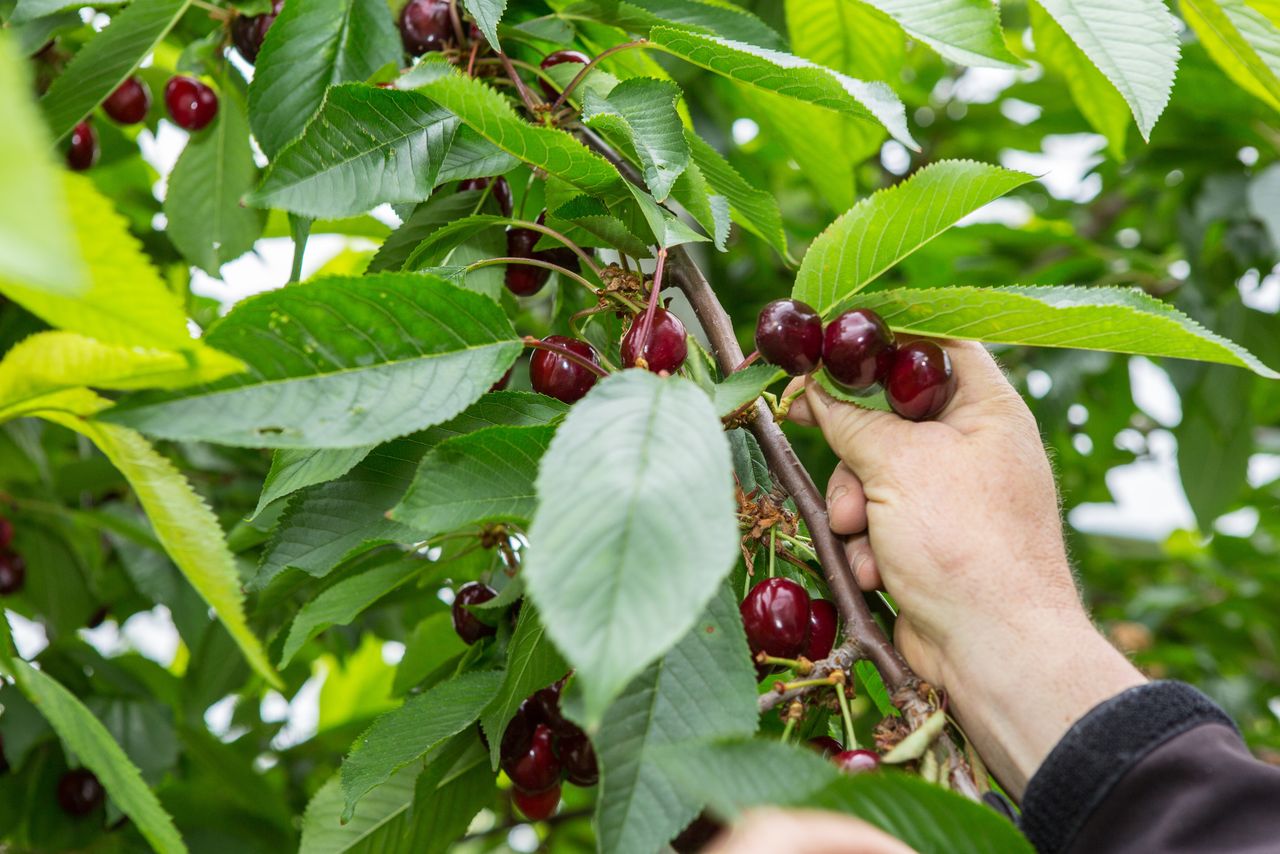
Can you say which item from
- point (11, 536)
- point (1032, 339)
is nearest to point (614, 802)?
point (1032, 339)

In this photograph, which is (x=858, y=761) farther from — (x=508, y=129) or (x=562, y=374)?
(x=508, y=129)

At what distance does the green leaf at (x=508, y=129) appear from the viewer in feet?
2.56

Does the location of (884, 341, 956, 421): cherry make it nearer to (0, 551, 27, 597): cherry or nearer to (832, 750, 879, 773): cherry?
(832, 750, 879, 773): cherry

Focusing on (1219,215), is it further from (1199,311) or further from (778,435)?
(778,435)

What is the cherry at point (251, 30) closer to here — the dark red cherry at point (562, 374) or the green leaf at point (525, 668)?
the dark red cherry at point (562, 374)

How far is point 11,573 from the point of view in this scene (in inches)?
70.2

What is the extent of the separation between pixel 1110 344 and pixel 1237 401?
149 cm

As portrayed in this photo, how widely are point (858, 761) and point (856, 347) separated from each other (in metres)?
0.29

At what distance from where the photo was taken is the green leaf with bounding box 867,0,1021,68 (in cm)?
97

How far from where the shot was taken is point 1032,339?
0.80 metres

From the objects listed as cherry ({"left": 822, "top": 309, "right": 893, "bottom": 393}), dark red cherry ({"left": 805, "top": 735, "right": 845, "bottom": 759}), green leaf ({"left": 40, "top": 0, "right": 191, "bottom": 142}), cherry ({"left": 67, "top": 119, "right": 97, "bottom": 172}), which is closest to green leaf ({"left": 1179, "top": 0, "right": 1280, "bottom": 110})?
cherry ({"left": 822, "top": 309, "right": 893, "bottom": 393})

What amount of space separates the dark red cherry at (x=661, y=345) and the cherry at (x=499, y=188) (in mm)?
362

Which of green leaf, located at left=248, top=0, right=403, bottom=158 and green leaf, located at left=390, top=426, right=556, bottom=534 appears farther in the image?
green leaf, located at left=248, top=0, right=403, bottom=158

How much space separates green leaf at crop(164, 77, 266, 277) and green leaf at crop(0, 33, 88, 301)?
1089 mm
